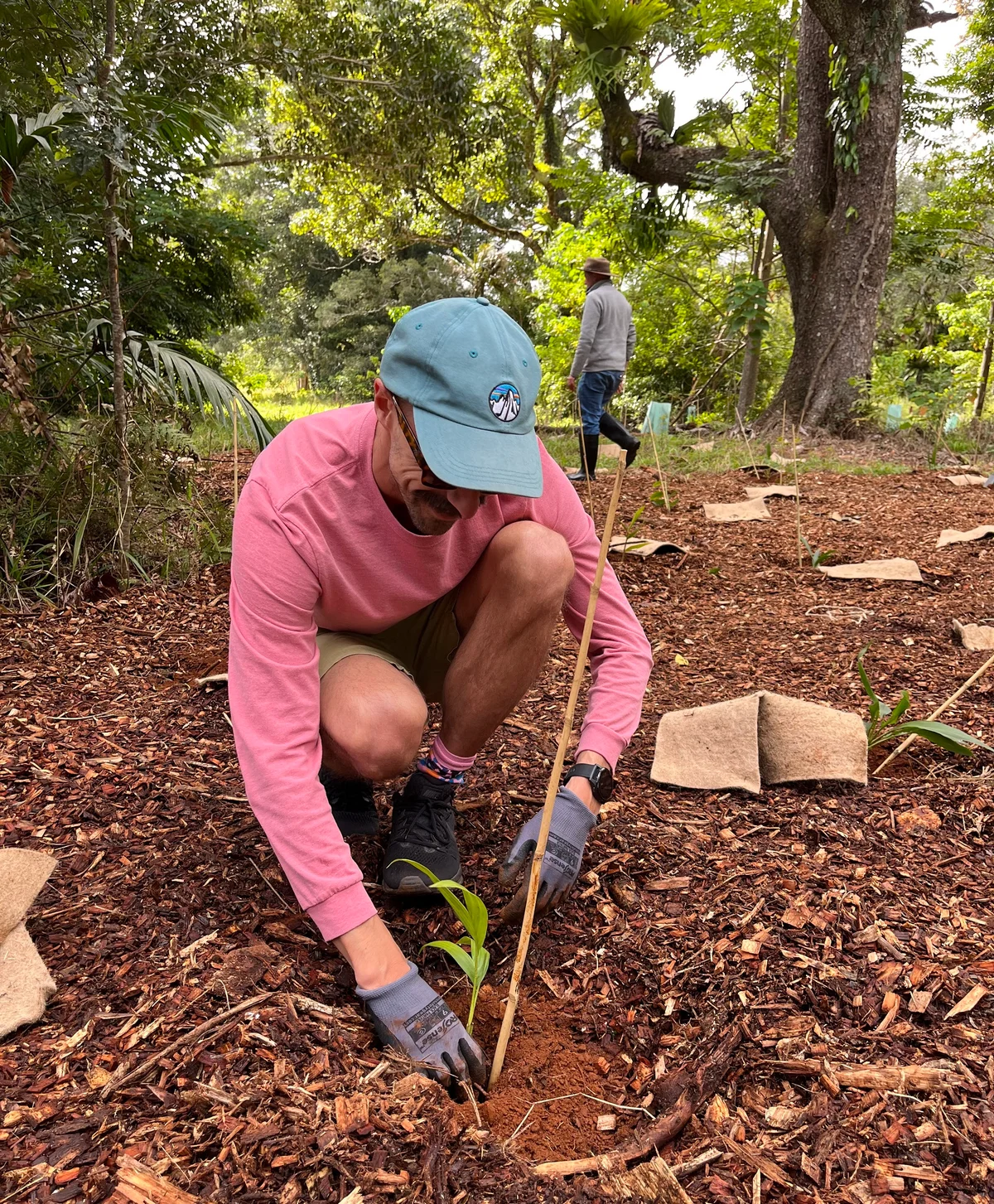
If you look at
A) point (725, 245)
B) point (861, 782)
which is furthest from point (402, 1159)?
point (725, 245)

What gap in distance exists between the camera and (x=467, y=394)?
46.6 inches

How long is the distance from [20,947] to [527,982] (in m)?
0.85

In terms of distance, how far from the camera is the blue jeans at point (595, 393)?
5867 millimetres

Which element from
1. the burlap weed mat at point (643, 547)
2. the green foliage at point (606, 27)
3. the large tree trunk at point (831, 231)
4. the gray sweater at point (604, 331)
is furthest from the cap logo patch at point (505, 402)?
the green foliage at point (606, 27)

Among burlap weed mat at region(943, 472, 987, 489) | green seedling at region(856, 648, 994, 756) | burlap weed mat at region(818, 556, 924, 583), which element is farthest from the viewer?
burlap weed mat at region(943, 472, 987, 489)

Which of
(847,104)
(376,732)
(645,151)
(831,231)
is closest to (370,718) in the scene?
(376,732)

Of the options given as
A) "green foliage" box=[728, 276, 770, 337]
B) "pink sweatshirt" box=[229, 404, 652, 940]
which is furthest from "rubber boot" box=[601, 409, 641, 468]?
"pink sweatshirt" box=[229, 404, 652, 940]

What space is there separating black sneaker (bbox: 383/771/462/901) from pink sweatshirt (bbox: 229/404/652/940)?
339mm

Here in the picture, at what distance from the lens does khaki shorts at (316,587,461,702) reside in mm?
1723

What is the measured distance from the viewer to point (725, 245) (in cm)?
1199

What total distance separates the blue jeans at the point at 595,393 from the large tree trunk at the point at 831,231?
5.89 ft

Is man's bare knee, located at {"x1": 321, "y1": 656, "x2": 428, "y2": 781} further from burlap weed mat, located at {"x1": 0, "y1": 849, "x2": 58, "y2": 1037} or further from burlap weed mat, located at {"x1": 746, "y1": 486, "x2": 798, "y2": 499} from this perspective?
burlap weed mat, located at {"x1": 746, "y1": 486, "x2": 798, "y2": 499}

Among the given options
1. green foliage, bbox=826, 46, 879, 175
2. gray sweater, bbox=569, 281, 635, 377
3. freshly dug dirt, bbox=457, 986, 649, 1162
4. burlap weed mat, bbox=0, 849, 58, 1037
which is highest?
green foliage, bbox=826, 46, 879, 175

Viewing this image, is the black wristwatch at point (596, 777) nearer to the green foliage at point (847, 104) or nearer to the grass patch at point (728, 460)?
the grass patch at point (728, 460)
